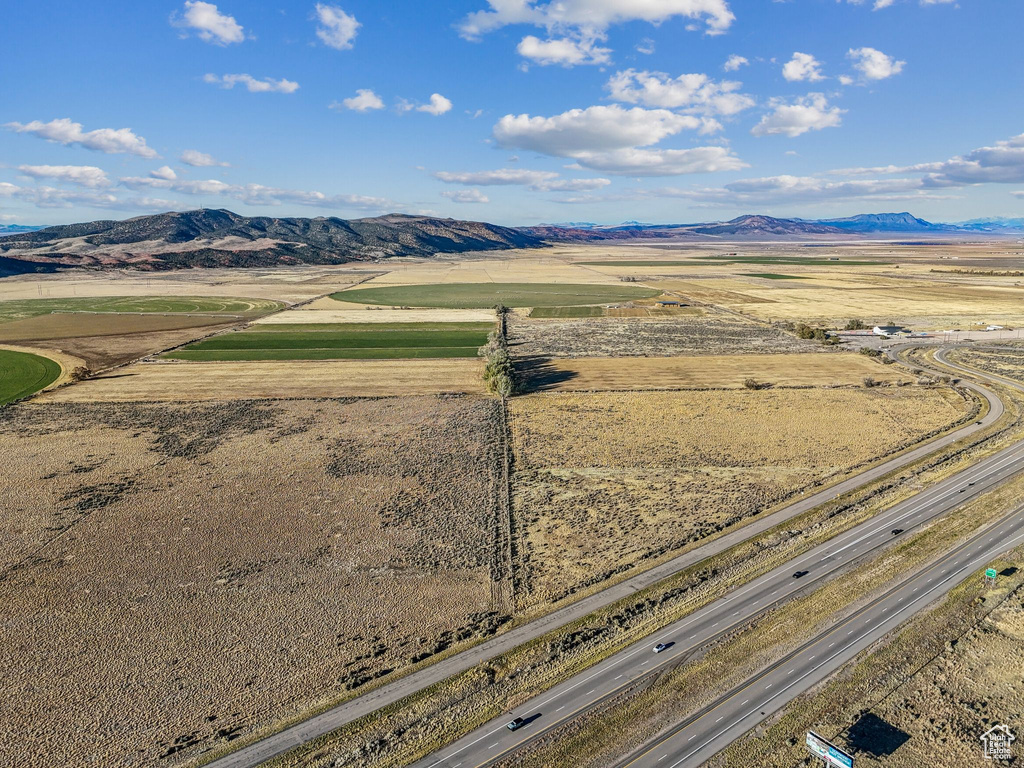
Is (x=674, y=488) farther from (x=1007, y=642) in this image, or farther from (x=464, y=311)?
(x=464, y=311)

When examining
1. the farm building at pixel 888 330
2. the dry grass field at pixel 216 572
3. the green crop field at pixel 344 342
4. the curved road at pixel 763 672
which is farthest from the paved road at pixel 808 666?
the farm building at pixel 888 330

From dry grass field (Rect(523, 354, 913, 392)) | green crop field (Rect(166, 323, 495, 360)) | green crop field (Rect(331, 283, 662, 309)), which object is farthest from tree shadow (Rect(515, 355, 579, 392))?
green crop field (Rect(331, 283, 662, 309))

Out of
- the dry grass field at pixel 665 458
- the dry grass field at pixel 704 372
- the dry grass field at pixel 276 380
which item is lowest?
the dry grass field at pixel 665 458

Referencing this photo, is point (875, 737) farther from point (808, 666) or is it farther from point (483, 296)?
point (483, 296)

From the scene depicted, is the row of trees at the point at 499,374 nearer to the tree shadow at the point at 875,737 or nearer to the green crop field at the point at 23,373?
the tree shadow at the point at 875,737

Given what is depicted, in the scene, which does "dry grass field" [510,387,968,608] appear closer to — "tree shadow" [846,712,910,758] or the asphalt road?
the asphalt road

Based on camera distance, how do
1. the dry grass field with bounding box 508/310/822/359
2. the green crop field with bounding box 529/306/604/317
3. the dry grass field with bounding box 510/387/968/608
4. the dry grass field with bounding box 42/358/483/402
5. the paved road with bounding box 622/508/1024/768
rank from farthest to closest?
the green crop field with bounding box 529/306/604/317 → the dry grass field with bounding box 508/310/822/359 → the dry grass field with bounding box 42/358/483/402 → the dry grass field with bounding box 510/387/968/608 → the paved road with bounding box 622/508/1024/768
